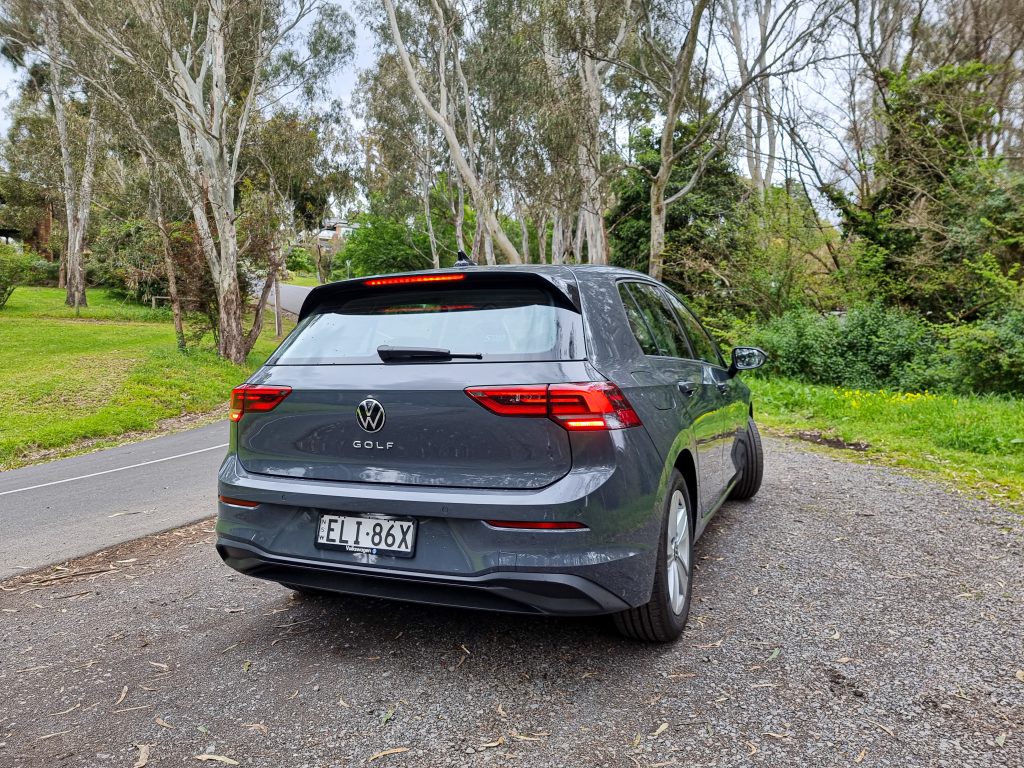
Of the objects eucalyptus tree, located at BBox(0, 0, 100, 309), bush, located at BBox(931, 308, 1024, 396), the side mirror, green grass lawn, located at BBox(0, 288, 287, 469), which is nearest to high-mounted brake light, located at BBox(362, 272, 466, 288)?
the side mirror

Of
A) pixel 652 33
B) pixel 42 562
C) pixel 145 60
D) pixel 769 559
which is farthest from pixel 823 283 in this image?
pixel 145 60

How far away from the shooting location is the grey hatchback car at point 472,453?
243 centimetres

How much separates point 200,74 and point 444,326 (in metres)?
19.2

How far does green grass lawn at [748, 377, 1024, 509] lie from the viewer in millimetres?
6406

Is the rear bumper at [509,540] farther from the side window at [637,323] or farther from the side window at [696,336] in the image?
the side window at [696,336]

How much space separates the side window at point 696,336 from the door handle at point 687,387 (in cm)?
66

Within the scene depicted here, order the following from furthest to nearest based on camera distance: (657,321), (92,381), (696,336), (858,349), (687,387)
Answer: (92,381) < (858,349) < (696,336) < (657,321) < (687,387)

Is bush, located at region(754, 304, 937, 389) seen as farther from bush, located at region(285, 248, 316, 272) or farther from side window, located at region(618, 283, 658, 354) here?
bush, located at region(285, 248, 316, 272)

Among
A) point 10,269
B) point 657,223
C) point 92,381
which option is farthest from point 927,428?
point 10,269

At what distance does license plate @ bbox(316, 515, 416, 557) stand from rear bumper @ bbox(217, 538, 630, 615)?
78 mm

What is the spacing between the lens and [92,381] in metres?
13.5

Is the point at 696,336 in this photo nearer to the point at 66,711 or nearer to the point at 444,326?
the point at 444,326

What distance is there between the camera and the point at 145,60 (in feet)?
53.6

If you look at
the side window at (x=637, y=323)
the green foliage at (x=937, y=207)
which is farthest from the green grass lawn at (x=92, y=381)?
the green foliage at (x=937, y=207)
